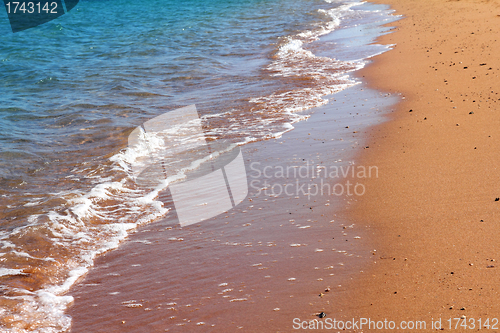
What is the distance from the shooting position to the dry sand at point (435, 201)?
2.75 metres

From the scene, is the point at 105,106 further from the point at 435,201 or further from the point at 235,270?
the point at 435,201

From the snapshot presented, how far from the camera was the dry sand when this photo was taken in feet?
9.02

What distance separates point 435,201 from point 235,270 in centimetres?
189

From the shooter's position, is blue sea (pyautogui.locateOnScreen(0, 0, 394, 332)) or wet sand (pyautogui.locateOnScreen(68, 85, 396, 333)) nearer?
wet sand (pyautogui.locateOnScreen(68, 85, 396, 333))

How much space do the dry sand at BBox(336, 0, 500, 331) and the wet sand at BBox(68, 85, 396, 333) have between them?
22 cm

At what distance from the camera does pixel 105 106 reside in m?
8.85

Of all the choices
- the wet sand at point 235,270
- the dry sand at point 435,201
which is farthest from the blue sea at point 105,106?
the dry sand at point 435,201

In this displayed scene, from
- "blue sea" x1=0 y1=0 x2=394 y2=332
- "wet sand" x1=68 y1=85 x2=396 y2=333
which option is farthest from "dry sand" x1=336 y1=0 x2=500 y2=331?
"blue sea" x1=0 y1=0 x2=394 y2=332

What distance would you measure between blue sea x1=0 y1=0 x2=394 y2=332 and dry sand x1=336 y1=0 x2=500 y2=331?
178 centimetres

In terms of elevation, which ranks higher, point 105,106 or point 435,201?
point 105,106

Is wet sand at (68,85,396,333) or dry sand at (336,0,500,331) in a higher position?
dry sand at (336,0,500,331)

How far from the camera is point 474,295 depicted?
268cm

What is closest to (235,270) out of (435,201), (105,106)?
(435,201)

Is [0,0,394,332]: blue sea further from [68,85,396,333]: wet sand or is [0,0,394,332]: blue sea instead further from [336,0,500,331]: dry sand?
[336,0,500,331]: dry sand
